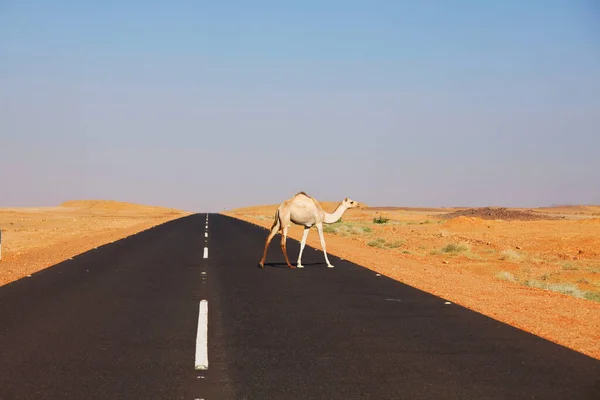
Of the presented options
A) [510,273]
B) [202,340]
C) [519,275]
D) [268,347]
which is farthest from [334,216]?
[268,347]

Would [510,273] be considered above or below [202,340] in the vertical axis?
below

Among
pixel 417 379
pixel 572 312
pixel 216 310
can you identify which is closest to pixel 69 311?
pixel 216 310

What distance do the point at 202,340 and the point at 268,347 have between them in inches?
35.9

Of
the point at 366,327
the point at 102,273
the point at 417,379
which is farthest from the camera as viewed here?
the point at 102,273

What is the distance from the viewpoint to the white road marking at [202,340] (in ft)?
22.5

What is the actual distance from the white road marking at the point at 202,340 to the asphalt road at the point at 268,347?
0.09 meters

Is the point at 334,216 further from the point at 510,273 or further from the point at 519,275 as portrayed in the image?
the point at 510,273

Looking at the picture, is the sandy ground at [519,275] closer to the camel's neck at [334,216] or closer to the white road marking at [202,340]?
the camel's neck at [334,216]

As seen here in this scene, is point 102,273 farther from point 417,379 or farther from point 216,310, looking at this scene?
point 417,379

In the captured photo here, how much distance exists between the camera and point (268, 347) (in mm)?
7773

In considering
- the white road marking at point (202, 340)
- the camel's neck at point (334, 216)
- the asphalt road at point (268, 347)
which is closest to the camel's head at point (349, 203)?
the camel's neck at point (334, 216)

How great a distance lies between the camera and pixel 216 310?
34.8ft

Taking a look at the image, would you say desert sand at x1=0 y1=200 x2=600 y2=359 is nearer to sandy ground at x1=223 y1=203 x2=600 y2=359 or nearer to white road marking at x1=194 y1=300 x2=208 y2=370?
sandy ground at x1=223 y1=203 x2=600 y2=359

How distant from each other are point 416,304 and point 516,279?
9.25 meters
